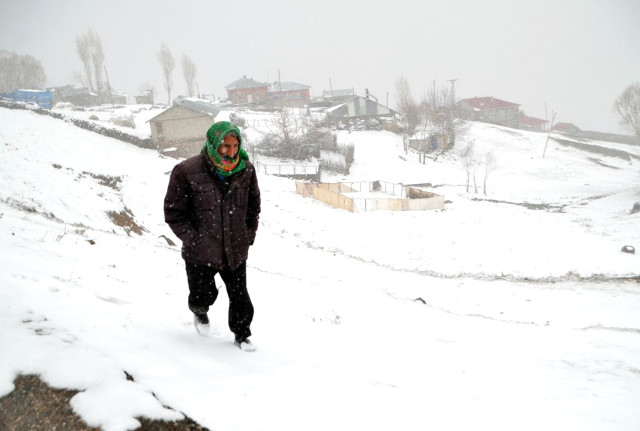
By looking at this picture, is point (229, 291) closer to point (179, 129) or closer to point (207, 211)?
point (207, 211)

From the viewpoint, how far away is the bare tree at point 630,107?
55.5 meters

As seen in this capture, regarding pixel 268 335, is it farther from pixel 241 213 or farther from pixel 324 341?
pixel 241 213

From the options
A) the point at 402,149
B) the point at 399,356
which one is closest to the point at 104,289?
the point at 399,356

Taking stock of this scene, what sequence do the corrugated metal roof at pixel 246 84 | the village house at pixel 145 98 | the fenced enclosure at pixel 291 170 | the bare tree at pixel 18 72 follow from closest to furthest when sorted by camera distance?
the fenced enclosure at pixel 291 170
the bare tree at pixel 18 72
the village house at pixel 145 98
the corrugated metal roof at pixel 246 84

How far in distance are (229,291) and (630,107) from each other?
7295 cm

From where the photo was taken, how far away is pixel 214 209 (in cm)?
338

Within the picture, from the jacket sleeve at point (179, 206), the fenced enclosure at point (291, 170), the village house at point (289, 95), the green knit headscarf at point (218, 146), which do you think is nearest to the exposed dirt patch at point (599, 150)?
the fenced enclosure at point (291, 170)

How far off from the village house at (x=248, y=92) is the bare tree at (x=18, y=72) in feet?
133

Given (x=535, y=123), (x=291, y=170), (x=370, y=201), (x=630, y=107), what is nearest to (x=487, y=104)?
(x=535, y=123)

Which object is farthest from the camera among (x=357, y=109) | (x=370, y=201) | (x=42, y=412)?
(x=357, y=109)

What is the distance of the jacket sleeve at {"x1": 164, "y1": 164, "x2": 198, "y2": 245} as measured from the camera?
3.31 metres

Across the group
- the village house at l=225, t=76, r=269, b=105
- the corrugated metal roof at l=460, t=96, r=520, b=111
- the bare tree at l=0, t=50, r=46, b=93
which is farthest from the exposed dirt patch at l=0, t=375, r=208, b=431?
the bare tree at l=0, t=50, r=46, b=93

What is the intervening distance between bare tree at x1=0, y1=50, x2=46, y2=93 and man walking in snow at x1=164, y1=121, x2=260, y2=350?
9798cm

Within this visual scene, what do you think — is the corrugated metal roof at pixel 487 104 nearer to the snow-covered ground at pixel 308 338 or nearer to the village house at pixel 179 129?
the village house at pixel 179 129
